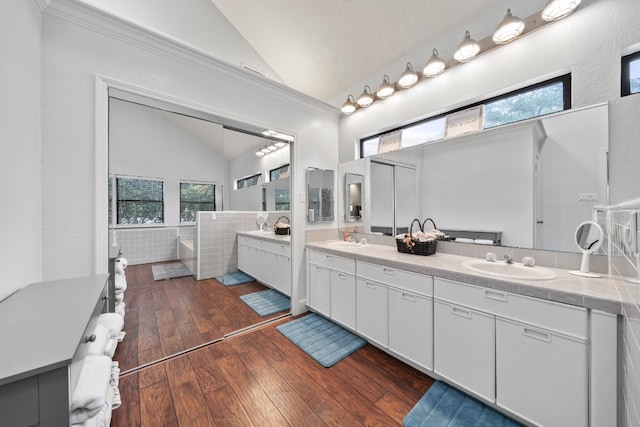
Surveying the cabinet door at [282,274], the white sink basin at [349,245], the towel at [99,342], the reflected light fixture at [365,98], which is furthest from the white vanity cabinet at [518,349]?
the reflected light fixture at [365,98]

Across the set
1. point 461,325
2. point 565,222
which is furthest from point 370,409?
point 565,222

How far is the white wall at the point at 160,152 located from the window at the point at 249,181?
0.65ft

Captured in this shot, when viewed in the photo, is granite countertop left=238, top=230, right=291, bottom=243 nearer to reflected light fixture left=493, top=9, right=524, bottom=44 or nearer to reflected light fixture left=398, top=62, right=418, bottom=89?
reflected light fixture left=398, top=62, right=418, bottom=89

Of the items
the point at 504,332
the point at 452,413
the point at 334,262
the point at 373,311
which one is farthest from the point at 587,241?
the point at 334,262

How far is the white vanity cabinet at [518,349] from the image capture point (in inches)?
44.1

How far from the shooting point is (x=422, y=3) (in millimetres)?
1987

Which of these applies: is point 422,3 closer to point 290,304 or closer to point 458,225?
point 458,225

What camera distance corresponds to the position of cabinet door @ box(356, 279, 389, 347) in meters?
1.92

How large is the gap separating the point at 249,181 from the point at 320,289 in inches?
58.2

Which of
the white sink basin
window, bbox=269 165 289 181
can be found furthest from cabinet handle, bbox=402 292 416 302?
window, bbox=269 165 289 181

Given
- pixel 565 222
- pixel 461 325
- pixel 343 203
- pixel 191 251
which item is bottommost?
pixel 461 325

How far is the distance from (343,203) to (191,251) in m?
1.89

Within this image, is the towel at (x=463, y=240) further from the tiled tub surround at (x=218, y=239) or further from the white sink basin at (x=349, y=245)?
the tiled tub surround at (x=218, y=239)

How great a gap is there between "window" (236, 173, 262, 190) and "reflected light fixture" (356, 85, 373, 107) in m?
1.46
